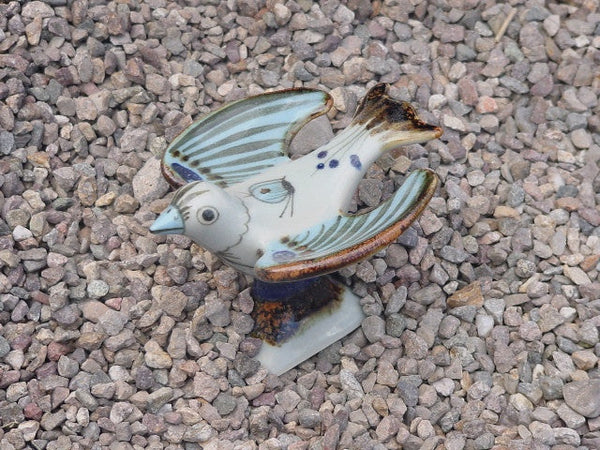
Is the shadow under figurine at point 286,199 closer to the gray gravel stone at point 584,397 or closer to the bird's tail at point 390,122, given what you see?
the bird's tail at point 390,122

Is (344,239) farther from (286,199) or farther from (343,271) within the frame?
(343,271)

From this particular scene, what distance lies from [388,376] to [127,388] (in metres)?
0.49

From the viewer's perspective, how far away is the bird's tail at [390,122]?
2.08 meters

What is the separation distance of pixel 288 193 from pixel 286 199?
2 centimetres

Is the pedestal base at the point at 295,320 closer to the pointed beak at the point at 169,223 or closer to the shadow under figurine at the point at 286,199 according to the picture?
the shadow under figurine at the point at 286,199

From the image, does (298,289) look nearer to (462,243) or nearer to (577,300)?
(462,243)

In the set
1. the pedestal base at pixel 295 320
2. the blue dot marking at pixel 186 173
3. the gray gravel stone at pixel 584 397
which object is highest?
the blue dot marking at pixel 186 173

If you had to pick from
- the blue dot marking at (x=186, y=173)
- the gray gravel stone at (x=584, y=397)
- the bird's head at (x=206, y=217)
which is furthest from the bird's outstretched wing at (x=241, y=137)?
the gray gravel stone at (x=584, y=397)

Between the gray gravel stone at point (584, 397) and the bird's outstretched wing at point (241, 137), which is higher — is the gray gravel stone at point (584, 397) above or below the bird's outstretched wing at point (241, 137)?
below

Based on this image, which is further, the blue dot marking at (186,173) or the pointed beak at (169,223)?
Result: the blue dot marking at (186,173)

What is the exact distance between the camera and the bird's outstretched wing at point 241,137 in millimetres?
2084

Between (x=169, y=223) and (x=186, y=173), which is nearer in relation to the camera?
(x=169, y=223)

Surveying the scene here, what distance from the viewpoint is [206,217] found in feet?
6.17

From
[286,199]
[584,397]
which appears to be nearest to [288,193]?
[286,199]
